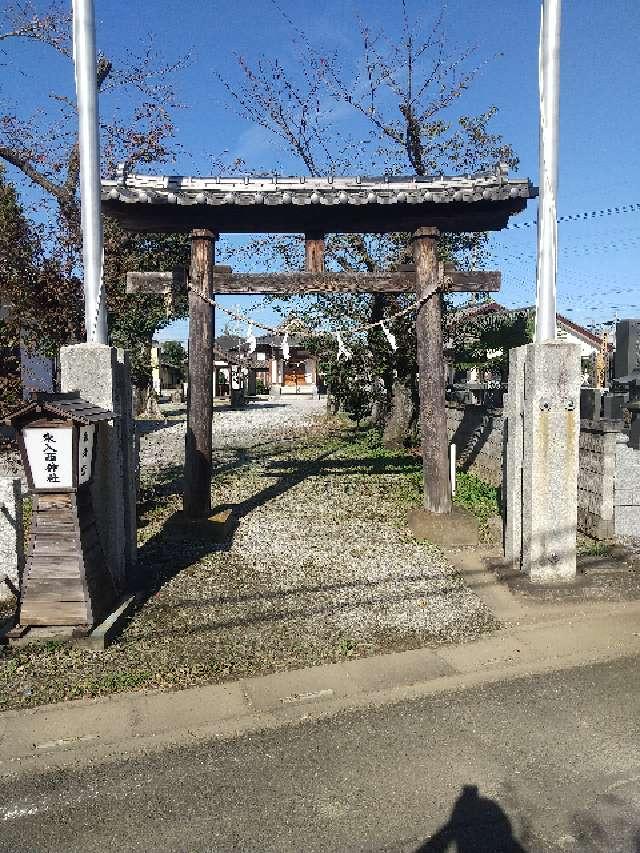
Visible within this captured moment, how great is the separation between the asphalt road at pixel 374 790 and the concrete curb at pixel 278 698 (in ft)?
0.60

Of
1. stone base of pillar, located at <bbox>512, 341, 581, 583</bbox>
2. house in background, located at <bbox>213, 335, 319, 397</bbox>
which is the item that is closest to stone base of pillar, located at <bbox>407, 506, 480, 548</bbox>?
stone base of pillar, located at <bbox>512, 341, 581, 583</bbox>

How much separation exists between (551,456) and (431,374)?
2332 millimetres

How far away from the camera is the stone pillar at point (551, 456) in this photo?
21.3 ft

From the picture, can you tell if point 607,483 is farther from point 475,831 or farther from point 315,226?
point 475,831

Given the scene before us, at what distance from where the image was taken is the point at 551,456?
21.6ft

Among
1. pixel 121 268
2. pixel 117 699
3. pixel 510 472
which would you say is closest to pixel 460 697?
pixel 117 699

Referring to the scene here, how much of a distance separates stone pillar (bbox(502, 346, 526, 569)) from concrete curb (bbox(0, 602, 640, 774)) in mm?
1458

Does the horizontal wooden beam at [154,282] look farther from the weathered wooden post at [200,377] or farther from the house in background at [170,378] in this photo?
the house in background at [170,378]

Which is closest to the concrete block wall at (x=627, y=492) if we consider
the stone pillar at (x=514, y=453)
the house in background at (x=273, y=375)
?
the stone pillar at (x=514, y=453)

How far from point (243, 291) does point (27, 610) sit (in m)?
4.82

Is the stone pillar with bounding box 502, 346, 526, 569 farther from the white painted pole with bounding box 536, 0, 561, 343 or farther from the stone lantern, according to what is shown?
the stone lantern

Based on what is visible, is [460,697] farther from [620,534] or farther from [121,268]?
[121,268]

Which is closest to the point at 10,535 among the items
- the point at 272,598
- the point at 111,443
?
the point at 111,443

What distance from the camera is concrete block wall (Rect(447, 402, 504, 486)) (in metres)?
12.1
